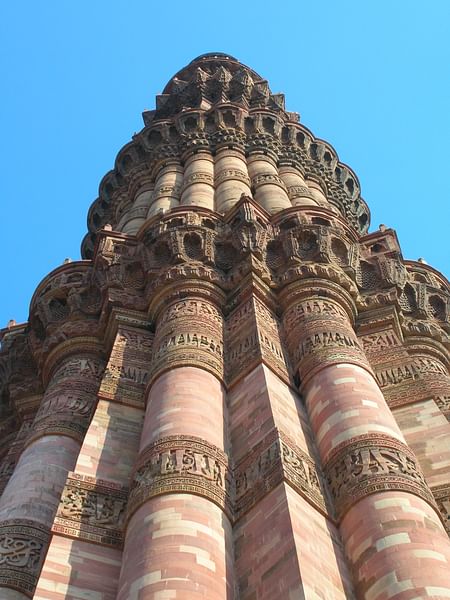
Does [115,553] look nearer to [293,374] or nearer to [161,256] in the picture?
[293,374]

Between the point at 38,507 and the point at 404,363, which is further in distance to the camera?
the point at 404,363

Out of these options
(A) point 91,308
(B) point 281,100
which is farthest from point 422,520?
(B) point 281,100

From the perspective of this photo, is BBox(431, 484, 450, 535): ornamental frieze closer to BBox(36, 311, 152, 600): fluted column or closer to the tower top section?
BBox(36, 311, 152, 600): fluted column

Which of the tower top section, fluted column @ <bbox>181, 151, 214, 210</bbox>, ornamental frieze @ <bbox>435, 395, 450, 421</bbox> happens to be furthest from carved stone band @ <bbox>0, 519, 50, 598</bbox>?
the tower top section

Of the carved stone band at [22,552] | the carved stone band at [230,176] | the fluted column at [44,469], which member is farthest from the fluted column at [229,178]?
the carved stone band at [22,552]

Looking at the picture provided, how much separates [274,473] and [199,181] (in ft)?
30.0

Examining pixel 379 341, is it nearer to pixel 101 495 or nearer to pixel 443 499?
pixel 443 499

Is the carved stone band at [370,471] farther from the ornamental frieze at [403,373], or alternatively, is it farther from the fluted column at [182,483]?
the ornamental frieze at [403,373]

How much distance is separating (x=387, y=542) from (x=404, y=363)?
13.4ft

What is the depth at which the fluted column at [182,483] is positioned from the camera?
5102mm

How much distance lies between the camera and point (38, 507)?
7246 mm

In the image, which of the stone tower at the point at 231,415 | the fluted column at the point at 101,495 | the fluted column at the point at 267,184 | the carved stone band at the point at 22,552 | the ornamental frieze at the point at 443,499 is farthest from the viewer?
the fluted column at the point at 267,184

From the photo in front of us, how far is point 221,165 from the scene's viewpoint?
1531 cm

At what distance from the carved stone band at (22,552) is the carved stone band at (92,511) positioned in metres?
0.60
